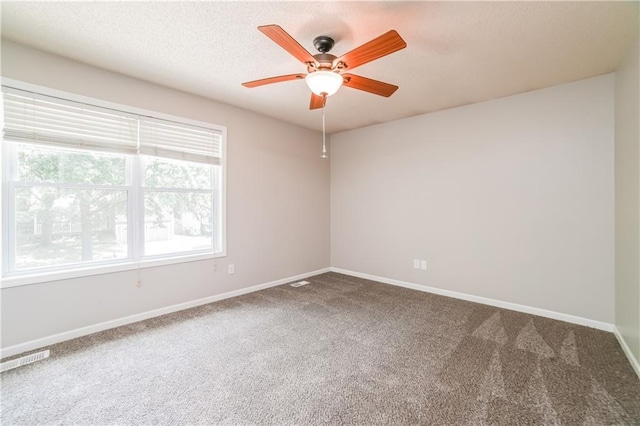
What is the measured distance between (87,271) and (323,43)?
2941 millimetres

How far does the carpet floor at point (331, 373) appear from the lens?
1688 mm

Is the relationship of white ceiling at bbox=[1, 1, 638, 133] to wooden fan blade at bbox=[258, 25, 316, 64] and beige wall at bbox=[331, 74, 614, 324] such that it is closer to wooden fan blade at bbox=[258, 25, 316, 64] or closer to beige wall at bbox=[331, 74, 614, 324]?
wooden fan blade at bbox=[258, 25, 316, 64]

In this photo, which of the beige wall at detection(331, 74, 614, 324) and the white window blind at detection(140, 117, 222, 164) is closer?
the beige wall at detection(331, 74, 614, 324)

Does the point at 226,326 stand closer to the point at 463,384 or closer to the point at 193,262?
the point at 193,262

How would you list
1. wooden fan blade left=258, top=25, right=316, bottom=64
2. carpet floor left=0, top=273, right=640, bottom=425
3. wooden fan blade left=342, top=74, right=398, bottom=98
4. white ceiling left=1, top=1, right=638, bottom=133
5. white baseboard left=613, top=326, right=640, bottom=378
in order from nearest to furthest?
wooden fan blade left=258, top=25, right=316, bottom=64, carpet floor left=0, top=273, right=640, bottom=425, white ceiling left=1, top=1, right=638, bottom=133, white baseboard left=613, top=326, right=640, bottom=378, wooden fan blade left=342, top=74, right=398, bottom=98

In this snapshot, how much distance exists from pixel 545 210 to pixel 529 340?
4.69ft

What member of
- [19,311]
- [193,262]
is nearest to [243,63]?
[193,262]

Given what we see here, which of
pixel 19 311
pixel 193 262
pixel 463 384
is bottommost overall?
pixel 463 384

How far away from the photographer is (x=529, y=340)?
259 centimetres

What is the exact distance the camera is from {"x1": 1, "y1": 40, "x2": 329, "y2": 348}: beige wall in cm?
244

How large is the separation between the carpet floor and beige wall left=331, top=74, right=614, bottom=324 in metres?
0.51

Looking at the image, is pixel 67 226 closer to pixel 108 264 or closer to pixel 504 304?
pixel 108 264

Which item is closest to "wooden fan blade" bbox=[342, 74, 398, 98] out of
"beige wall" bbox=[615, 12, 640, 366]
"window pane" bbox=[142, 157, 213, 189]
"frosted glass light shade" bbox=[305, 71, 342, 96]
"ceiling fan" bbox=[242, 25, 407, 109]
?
"ceiling fan" bbox=[242, 25, 407, 109]

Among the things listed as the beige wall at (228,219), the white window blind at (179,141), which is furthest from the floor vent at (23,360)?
the white window blind at (179,141)
